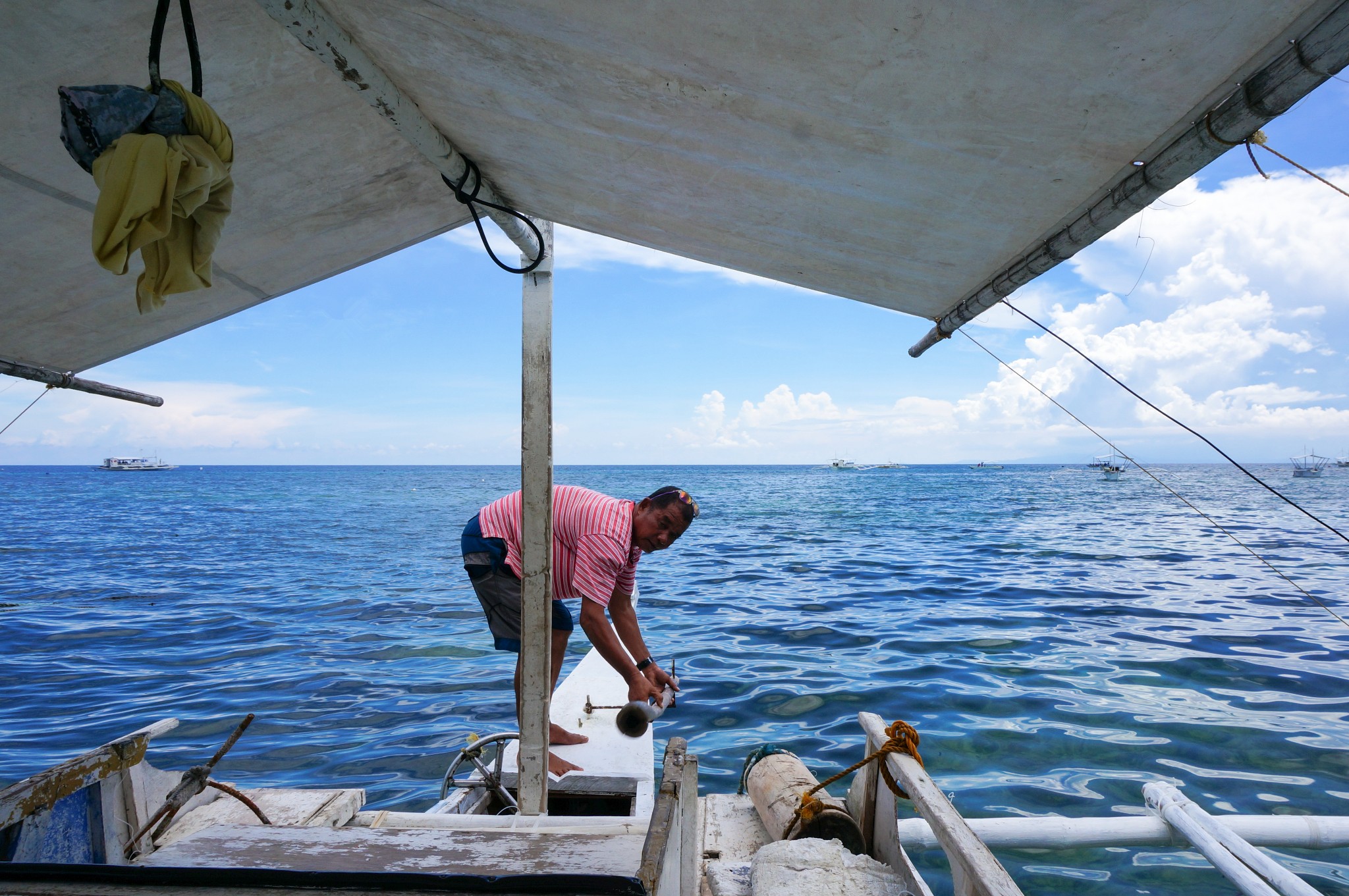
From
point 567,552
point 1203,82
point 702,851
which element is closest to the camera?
point 1203,82

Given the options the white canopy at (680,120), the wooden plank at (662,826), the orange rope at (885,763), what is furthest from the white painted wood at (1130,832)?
the white canopy at (680,120)

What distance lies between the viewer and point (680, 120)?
2.15 m

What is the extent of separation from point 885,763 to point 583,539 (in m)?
1.76

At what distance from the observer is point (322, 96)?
222 cm

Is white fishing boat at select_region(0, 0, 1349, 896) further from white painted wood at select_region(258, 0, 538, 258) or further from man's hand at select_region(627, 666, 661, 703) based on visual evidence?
man's hand at select_region(627, 666, 661, 703)

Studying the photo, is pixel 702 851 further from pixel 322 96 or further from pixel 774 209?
pixel 322 96

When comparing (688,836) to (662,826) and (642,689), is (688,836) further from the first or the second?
(642,689)

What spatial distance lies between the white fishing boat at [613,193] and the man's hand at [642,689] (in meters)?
0.42

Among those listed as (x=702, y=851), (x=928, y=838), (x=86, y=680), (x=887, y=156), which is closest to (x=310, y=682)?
(x=86, y=680)

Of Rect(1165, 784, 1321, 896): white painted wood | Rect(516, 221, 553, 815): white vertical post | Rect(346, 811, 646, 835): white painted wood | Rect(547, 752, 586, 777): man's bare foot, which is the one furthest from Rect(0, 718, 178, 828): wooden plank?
Rect(1165, 784, 1321, 896): white painted wood

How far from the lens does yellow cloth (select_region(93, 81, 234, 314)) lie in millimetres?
1425

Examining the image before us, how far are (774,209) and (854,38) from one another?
41.3 inches

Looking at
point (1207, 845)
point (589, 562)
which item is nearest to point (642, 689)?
point (589, 562)

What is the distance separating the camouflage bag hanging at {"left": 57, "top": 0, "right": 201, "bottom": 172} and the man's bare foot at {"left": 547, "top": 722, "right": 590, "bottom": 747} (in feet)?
13.0
